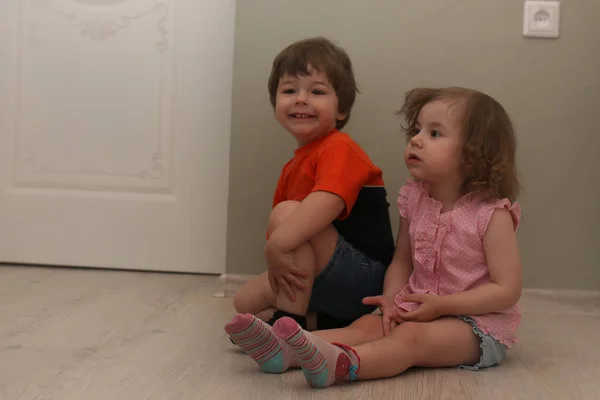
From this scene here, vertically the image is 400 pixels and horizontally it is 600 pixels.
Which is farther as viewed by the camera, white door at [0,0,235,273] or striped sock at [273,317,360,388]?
white door at [0,0,235,273]

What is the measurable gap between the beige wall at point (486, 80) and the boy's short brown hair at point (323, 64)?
327 millimetres

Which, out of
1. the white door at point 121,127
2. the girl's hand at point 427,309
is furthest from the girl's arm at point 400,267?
the white door at point 121,127

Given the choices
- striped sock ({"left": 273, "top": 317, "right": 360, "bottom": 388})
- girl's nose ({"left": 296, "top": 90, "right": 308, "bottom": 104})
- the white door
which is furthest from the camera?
the white door

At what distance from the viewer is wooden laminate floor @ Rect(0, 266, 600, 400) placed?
1033 mm

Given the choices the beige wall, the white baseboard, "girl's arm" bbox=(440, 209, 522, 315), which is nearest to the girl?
"girl's arm" bbox=(440, 209, 522, 315)

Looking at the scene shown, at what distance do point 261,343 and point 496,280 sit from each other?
1.41ft

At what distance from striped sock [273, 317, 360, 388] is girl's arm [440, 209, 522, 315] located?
218mm

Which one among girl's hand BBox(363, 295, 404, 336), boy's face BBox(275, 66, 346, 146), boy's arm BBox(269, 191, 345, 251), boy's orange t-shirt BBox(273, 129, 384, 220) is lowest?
girl's hand BBox(363, 295, 404, 336)

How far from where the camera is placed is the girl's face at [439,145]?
1.23 meters

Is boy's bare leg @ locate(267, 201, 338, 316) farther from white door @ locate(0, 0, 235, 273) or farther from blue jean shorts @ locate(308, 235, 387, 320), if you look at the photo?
white door @ locate(0, 0, 235, 273)

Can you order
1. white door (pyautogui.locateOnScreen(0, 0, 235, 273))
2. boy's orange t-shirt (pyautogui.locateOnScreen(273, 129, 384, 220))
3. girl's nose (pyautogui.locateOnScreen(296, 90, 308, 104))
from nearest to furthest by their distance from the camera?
boy's orange t-shirt (pyautogui.locateOnScreen(273, 129, 384, 220)) → girl's nose (pyautogui.locateOnScreen(296, 90, 308, 104)) → white door (pyautogui.locateOnScreen(0, 0, 235, 273))

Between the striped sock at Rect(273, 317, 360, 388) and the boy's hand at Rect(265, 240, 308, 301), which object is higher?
the boy's hand at Rect(265, 240, 308, 301)

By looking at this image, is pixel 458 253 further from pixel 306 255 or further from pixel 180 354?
pixel 180 354

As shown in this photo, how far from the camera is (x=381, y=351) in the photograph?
1104 millimetres
